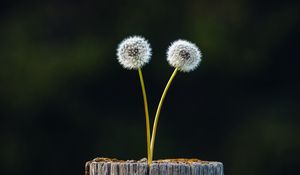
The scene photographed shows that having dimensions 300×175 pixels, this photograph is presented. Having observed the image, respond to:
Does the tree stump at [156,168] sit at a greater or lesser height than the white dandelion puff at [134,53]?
lesser

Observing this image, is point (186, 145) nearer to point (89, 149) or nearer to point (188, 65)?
point (89, 149)

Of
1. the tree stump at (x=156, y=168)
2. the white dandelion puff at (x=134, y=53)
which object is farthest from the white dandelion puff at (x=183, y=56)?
the tree stump at (x=156, y=168)

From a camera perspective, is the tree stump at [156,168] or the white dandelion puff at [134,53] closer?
the tree stump at [156,168]

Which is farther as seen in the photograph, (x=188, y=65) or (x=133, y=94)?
(x=133, y=94)

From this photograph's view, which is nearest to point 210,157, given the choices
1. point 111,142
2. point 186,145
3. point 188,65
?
point 186,145

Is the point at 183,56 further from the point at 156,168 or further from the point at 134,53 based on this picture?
the point at 156,168

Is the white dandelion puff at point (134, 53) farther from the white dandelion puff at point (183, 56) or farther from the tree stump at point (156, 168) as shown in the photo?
the tree stump at point (156, 168)
